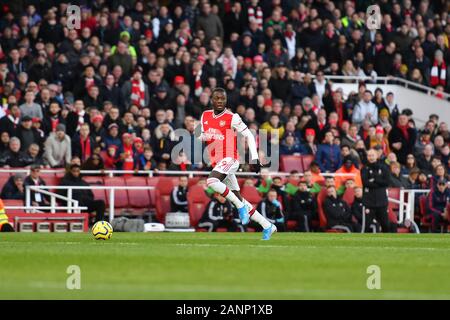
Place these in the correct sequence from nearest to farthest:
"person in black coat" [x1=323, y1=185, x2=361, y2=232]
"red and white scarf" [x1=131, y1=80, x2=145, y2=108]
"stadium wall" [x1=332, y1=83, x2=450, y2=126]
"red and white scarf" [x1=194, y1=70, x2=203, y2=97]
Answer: "person in black coat" [x1=323, y1=185, x2=361, y2=232]
"red and white scarf" [x1=131, y1=80, x2=145, y2=108]
"red and white scarf" [x1=194, y1=70, x2=203, y2=97]
"stadium wall" [x1=332, y1=83, x2=450, y2=126]

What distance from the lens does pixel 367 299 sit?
11555 millimetres

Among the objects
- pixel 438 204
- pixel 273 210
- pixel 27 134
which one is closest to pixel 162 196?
pixel 273 210

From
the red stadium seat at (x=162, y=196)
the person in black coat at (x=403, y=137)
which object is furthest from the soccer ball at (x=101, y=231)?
the person in black coat at (x=403, y=137)

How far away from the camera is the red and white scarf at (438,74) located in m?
37.2

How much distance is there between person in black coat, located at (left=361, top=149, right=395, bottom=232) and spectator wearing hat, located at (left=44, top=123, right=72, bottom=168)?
21.0 feet

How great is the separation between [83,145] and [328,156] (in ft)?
20.0

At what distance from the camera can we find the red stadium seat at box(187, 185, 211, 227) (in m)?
27.5

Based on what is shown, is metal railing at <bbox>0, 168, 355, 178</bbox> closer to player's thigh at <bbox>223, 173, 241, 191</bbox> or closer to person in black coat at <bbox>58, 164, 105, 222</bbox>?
person in black coat at <bbox>58, 164, 105, 222</bbox>

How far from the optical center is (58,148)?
27.8 m

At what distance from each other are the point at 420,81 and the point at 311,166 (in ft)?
29.6

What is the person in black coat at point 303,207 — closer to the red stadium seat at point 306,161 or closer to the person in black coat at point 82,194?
the red stadium seat at point 306,161

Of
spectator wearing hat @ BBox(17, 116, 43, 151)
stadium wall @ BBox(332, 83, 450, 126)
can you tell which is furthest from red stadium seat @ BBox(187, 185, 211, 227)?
stadium wall @ BBox(332, 83, 450, 126)

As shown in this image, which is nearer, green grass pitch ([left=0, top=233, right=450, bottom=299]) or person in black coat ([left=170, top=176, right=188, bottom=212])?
→ green grass pitch ([left=0, top=233, right=450, bottom=299])

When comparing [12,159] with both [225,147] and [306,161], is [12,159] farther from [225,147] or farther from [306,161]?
[225,147]
